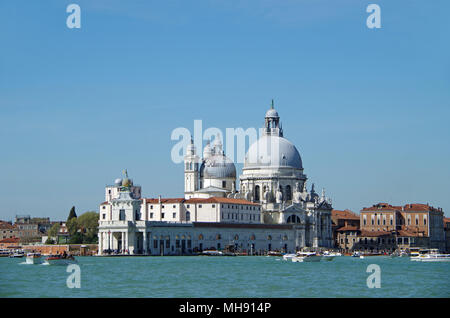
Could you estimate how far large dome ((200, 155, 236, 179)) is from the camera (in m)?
113

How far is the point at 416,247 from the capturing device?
112250 mm

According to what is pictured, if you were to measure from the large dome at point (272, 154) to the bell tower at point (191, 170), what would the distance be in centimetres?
594

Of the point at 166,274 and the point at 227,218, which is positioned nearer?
the point at 166,274

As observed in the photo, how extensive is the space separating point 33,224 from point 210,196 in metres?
32.9

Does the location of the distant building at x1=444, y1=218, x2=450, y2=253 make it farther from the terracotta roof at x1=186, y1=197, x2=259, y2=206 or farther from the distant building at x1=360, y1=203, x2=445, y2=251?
the terracotta roof at x1=186, y1=197, x2=259, y2=206

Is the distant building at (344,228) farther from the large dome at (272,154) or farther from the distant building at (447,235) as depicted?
the distant building at (447,235)

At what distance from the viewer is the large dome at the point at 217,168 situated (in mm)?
113250

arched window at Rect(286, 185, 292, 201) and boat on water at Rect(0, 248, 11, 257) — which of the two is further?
arched window at Rect(286, 185, 292, 201)

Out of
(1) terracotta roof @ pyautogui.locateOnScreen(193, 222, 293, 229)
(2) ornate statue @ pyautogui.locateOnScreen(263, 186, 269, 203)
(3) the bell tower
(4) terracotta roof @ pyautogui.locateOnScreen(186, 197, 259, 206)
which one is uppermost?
(3) the bell tower

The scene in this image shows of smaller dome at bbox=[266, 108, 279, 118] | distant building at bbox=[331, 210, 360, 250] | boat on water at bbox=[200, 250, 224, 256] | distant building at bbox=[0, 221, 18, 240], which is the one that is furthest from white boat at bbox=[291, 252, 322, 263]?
distant building at bbox=[0, 221, 18, 240]

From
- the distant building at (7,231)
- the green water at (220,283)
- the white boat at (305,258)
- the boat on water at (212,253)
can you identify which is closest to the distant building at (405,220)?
the boat on water at (212,253)
